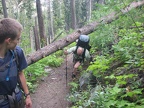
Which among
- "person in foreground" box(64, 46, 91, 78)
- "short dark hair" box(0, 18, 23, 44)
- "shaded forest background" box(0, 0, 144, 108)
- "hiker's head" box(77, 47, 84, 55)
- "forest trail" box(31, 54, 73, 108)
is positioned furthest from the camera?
"person in foreground" box(64, 46, 91, 78)

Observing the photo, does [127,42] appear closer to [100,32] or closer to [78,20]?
[100,32]

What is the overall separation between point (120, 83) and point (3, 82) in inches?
82.8

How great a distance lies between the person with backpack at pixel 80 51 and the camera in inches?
312

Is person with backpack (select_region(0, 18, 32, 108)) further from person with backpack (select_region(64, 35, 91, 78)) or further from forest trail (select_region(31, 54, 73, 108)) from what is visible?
person with backpack (select_region(64, 35, 91, 78))

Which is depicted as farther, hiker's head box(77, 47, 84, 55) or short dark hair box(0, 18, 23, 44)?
hiker's head box(77, 47, 84, 55)

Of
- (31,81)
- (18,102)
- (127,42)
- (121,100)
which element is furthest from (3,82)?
(31,81)

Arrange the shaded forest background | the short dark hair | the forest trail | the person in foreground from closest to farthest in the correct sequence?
1. the short dark hair
2. the shaded forest background
3. the forest trail
4. the person in foreground

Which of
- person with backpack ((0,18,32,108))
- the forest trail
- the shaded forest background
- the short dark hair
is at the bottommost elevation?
the forest trail

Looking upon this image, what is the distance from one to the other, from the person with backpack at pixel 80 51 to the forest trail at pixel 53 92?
0.72 meters

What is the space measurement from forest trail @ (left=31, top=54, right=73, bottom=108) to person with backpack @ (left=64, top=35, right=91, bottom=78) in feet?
2.36

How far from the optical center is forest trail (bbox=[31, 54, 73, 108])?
6676 mm

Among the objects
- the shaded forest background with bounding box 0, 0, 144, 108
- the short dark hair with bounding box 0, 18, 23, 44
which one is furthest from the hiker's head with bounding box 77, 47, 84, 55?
the short dark hair with bounding box 0, 18, 23, 44

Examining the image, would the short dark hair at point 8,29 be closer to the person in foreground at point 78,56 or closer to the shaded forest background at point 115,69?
the shaded forest background at point 115,69

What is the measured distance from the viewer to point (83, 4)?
4844 centimetres
